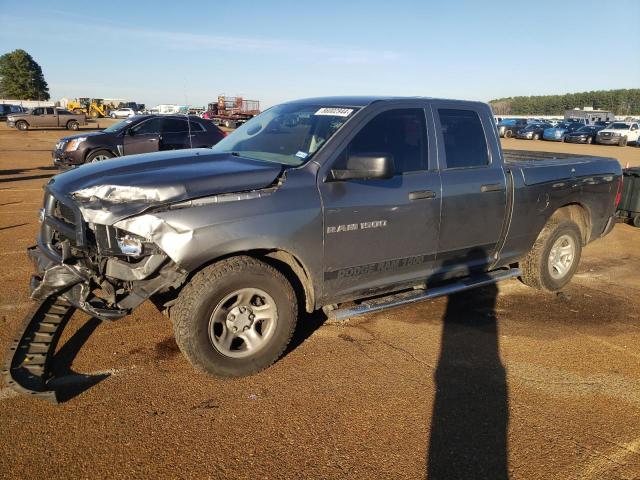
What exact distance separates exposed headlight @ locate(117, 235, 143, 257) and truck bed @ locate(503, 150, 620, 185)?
3637 millimetres

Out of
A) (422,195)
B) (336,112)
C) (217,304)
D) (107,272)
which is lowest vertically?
(217,304)

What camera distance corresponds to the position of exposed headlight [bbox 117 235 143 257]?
10.4ft

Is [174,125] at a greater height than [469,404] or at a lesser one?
greater

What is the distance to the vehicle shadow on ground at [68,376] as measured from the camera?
331 centimetres

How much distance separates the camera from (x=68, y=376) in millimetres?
3510

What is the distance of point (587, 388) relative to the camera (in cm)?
364

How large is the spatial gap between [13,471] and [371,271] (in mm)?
2643

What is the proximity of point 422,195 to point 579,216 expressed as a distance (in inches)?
107

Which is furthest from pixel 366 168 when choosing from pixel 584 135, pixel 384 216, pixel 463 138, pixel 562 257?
pixel 584 135

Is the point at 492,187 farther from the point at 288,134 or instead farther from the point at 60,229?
the point at 60,229

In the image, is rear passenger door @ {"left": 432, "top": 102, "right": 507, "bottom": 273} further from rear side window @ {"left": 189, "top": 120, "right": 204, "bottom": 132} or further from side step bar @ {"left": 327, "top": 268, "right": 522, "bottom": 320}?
rear side window @ {"left": 189, "top": 120, "right": 204, "bottom": 132}

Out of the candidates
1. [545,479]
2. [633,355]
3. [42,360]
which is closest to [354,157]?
[545,479]

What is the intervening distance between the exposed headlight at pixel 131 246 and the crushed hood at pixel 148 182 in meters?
0.16

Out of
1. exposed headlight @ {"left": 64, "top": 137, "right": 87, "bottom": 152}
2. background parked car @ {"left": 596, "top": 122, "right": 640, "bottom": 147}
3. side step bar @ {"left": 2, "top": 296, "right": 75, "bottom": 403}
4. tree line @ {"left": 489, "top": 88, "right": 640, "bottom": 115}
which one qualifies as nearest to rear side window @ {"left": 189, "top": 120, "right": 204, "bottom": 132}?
exposed headlight @ {"left": 64, "top": 137, "right": 87, "bottom": 152}
